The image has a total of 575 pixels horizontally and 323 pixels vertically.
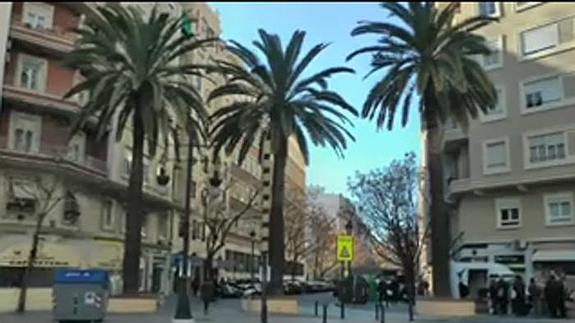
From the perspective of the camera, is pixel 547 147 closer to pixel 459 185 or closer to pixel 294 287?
pixel 459 185

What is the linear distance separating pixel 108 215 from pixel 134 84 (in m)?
13.9

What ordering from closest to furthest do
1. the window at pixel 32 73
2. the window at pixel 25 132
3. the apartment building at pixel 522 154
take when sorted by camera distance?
1. the apartment building at pixel 522 154
2. the window at pixel 25 132
3. the window at pixel 32 73

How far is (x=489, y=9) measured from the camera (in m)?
42.8

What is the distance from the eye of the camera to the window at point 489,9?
1657 inches

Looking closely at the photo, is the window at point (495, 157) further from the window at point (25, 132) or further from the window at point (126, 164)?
the window at point (25, 132)

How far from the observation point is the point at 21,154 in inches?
1443

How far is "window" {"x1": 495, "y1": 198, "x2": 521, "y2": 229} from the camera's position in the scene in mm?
39844

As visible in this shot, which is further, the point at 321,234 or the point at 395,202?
the point at 321,234

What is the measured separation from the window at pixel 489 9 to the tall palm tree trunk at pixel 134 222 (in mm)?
20144

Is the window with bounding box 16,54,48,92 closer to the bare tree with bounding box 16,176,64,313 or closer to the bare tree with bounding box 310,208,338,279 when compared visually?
the bare tree with bounding box 16,176,64,313

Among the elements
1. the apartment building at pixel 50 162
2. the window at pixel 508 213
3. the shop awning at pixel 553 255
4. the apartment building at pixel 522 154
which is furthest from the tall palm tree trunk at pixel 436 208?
the apartment building at pixel 50 162

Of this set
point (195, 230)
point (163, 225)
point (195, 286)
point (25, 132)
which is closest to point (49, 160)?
point (25, 132)

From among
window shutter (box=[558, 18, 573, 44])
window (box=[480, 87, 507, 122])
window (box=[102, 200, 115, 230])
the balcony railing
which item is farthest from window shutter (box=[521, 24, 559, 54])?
window (box=[102, 200, 115, 230])

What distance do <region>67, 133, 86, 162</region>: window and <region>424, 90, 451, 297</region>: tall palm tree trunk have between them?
18210mm
